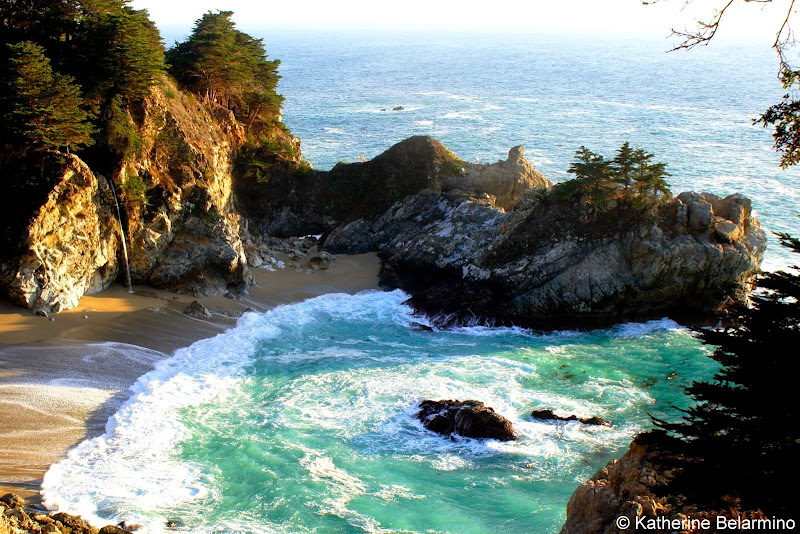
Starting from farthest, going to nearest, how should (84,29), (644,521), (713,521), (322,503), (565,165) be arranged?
(565,165) → (84,29) → (322,503) → (644,521) → (713,521)

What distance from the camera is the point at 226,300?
2722 cm

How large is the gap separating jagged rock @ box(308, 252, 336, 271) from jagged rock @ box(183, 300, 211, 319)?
6277 millimetres

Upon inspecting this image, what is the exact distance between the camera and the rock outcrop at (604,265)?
86.6 ft

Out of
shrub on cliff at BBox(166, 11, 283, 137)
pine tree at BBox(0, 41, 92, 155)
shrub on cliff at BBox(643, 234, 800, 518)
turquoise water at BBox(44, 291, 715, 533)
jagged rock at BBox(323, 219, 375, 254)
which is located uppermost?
shrub on cliff at BBox(166, 11, 283, 137)

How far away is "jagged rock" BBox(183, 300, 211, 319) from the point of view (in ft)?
84.1

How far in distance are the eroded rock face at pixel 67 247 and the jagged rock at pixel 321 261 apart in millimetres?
8565

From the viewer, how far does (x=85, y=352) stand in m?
21.9

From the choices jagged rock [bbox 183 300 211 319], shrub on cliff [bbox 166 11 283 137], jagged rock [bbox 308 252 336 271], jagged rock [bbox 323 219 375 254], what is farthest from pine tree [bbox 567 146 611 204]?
shrub on cliff [bbox 166 11 283 137]

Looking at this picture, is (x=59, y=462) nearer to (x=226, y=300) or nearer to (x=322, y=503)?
(x=322, y=503)

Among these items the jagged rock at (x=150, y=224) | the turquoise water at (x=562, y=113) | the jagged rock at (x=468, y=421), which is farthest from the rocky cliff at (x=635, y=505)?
the turquoise water at (x=562, y=113)

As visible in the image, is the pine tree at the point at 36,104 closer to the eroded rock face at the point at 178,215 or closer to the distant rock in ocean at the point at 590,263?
the eroded rock face at the point at 178,215

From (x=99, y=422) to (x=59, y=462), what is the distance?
210 centimetres

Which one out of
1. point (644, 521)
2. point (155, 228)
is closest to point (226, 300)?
point (155, 228)

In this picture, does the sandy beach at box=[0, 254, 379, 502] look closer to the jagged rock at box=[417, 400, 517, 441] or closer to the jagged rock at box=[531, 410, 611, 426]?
the jagged rock at box=[417, 400, 517, 441]
